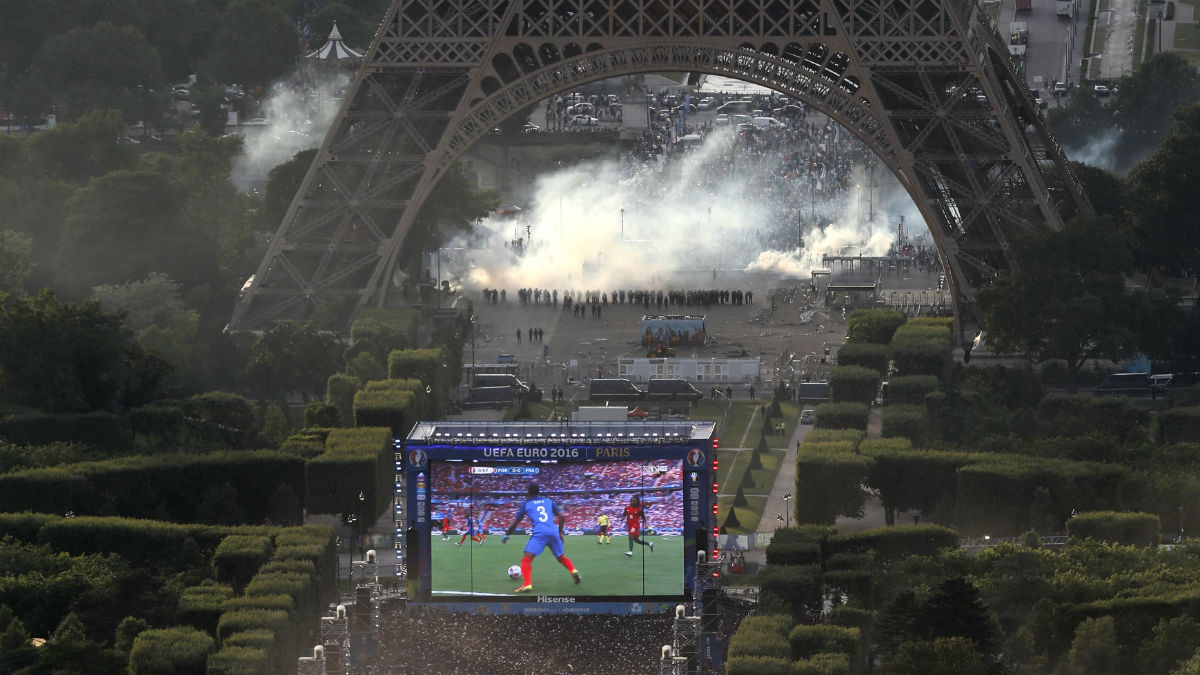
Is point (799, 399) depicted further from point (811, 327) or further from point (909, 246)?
point (909, 246)

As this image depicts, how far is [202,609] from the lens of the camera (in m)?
103

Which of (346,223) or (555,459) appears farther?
(346,223)

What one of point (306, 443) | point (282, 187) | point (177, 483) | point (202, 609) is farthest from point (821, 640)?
point (282, 187)

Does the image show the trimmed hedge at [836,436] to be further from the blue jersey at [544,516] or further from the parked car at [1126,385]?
the parked car at [1126,385]

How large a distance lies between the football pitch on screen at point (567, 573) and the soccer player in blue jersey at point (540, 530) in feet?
0.49

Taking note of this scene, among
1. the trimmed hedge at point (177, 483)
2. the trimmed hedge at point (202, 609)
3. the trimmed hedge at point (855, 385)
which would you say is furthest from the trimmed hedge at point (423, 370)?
the trimmed hedge at point (202, 609)

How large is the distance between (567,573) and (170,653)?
14224mm

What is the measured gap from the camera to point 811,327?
15750 cm

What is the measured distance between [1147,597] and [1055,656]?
341cm

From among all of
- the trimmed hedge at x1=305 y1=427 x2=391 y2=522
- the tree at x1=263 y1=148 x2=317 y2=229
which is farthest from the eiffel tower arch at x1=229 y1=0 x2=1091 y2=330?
the trimmed hedge at x1=305 y1=427 x2=391 y2=522

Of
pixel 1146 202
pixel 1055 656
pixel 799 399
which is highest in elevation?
pixel 1146 202

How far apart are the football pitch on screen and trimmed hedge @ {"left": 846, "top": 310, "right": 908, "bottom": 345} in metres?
38.7

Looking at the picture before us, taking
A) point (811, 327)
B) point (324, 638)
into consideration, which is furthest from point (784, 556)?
point (811, 327)

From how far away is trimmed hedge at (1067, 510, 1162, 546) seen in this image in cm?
11212
